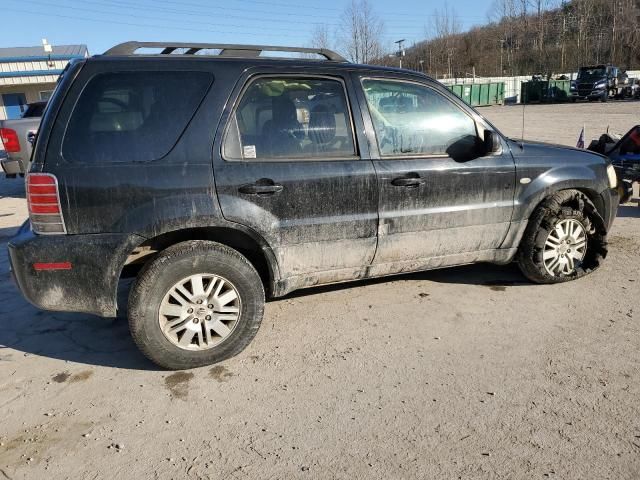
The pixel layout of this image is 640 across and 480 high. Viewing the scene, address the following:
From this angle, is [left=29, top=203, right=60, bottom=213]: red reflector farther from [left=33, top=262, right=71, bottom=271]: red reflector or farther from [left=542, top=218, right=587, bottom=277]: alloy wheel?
[left=542, top=218, right=587, bottom=277]: alloy wheel

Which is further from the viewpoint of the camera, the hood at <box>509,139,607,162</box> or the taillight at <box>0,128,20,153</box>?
the taillight at <box>0,128,20,153</box>

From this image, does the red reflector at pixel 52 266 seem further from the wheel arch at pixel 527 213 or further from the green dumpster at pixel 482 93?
the green dumpster at pixel 482 93

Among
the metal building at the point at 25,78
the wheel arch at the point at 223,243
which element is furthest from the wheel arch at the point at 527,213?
the metal building at the point at 25,78

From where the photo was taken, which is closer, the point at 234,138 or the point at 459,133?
the point at 234,138

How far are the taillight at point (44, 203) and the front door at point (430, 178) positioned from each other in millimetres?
2081

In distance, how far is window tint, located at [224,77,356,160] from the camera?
327 centimetres

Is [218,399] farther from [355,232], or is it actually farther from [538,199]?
[538,199]

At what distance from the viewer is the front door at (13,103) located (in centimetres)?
3306

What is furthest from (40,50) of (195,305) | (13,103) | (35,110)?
(195,305)

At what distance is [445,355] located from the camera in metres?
3.36

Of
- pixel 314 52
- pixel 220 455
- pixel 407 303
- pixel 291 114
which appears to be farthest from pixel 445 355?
pixel 314 52

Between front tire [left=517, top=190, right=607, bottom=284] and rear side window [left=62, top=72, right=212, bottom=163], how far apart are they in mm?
2949

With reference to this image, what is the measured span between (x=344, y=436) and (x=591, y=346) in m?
1.94

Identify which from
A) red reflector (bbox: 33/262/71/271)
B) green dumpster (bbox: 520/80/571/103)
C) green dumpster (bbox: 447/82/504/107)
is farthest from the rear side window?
green dumpster (bbox: 520/80/571/103)
